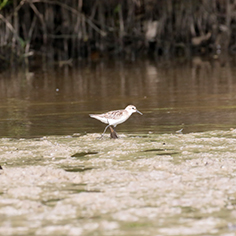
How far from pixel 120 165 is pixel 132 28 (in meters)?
17.7

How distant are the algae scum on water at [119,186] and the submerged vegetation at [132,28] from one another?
15.1 meters

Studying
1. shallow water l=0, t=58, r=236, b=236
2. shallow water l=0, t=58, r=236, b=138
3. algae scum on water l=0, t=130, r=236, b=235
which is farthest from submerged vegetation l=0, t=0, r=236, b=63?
algae scum on water l=0, t=130, r=236, b=235

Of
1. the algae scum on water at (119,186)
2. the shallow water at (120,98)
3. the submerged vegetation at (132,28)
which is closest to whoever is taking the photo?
the algae scum on water at (119,186)

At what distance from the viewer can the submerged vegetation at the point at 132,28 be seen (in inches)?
840

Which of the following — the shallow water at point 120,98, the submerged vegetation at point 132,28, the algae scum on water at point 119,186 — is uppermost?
the submerged vegetation at point 132,28

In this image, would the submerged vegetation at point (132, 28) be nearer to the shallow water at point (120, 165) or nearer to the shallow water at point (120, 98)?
the shallow water at point (120, 98)

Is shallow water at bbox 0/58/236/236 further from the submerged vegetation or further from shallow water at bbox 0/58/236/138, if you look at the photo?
the submerged vegetation

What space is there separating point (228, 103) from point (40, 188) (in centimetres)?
533

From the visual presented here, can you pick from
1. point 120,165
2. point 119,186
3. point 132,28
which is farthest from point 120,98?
point 132,28

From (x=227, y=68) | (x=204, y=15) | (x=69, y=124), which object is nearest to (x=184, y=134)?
(x=69, y=124)

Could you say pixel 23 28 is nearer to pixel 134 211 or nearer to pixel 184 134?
pixel 184 134

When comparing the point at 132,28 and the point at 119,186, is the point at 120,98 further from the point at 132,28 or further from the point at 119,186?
the point at 132,28

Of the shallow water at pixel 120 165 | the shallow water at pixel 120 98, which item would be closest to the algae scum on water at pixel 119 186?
the shallow water at pixel 120 165

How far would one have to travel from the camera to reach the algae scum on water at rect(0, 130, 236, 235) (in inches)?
151
